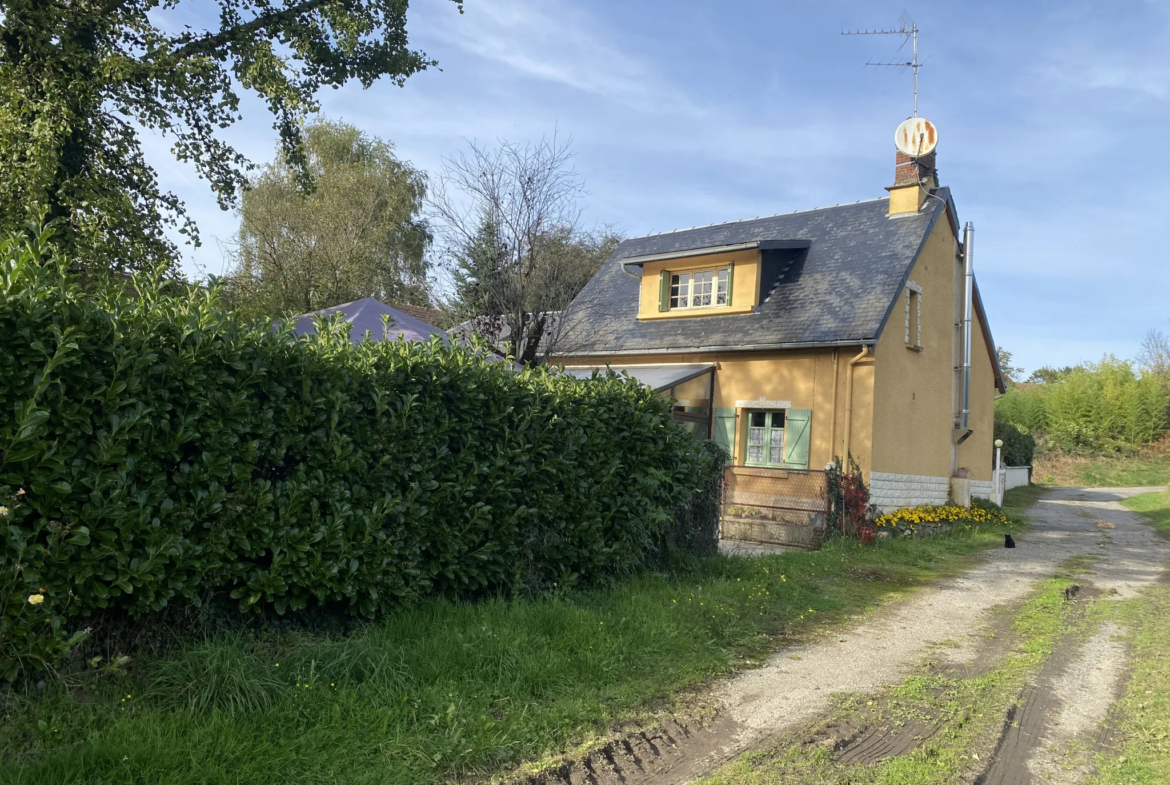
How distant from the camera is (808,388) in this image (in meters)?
16.1

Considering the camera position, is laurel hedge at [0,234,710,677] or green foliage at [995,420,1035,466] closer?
laurel hedge at [0,234,710,677]

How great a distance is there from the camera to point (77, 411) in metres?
3.92

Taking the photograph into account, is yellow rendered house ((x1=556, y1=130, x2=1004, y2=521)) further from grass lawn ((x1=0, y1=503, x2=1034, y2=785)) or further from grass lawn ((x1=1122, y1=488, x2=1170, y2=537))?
grass lawn ((x1=0, y1=503, x2=1034, y2=785))

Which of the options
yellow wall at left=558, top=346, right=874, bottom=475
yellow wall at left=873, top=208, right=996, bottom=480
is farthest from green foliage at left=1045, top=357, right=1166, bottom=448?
yellow wall at left=558, top=346, right=874, bottom=475

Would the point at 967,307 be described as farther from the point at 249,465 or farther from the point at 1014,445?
the point at 249,465

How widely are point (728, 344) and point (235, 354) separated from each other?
13.5m

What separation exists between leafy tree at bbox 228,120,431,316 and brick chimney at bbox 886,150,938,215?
48.3ft

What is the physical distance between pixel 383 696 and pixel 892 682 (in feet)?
12.6

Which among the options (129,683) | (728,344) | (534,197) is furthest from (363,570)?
(728,344)

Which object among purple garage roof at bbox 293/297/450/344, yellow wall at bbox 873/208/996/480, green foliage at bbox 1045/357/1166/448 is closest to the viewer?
purple garage roof at bbox 293/297/450/344

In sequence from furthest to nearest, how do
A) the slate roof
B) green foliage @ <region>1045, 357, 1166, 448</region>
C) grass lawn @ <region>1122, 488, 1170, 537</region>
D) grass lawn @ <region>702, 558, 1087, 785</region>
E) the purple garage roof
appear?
green foliage @ <region>1045, 357, 1166, 448</region> < grass lawn @ <region>1122, 488, 1170, 537</region> < the slate roof < the purple garage roof < grass lawn @ <region>702, 558, 1087, 785</region>

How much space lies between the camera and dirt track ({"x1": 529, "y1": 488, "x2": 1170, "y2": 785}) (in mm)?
4227

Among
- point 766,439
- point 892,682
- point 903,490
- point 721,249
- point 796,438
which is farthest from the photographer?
point 721,249

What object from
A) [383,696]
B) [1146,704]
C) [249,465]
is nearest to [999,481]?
[1146,704]
